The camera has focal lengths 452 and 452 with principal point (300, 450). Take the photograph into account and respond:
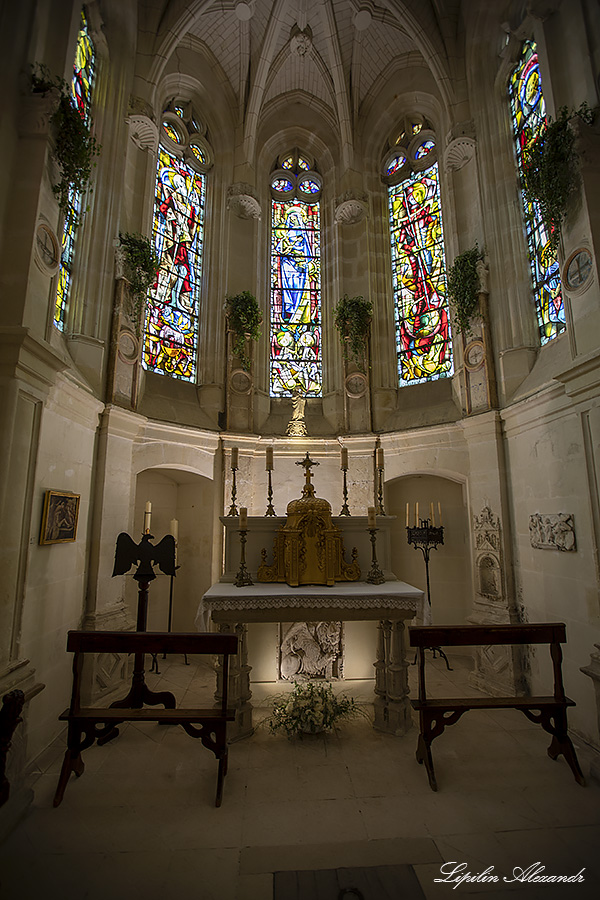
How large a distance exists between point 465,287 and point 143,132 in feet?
19.9

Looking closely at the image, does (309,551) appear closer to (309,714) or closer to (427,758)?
(309,714)

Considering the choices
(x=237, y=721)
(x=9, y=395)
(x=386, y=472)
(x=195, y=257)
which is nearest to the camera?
→ (x=9, y=395)

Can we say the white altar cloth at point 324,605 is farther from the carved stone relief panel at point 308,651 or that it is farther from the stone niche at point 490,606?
the stone niche at point 490,606

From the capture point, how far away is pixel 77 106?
6.40m

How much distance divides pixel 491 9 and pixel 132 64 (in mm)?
6211

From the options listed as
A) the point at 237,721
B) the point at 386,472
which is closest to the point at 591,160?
the point at 386,472

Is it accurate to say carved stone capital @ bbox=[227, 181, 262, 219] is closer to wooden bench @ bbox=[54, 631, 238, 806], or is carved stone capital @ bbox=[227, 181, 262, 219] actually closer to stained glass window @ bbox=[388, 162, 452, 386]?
stained glass window @ bbox=[388, 162, 452, 386]

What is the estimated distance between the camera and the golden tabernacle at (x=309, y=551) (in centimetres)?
525

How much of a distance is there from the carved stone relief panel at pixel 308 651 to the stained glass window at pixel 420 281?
521cm

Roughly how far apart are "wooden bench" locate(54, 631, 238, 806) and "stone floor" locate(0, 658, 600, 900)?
37 centimetres

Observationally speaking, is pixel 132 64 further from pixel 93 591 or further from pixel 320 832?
pixel 320 832

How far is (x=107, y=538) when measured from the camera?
6.11m

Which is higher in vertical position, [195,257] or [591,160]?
[195,257]

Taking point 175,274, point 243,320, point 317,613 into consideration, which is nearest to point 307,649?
point 317,613
